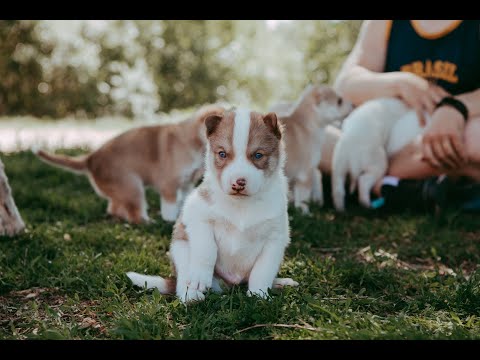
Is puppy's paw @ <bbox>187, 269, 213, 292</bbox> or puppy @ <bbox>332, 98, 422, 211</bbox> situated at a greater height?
puppy @ <bbox>332, 98, 422, 211</bbox>

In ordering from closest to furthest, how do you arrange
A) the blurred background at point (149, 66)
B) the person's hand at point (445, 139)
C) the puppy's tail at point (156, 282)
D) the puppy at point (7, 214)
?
1. the puppy's tail at point (156, 282)
2. the puppy at point (7, 214)
3. the person's hand at point (445, 139)
4. the blurred background at point (149, 66)

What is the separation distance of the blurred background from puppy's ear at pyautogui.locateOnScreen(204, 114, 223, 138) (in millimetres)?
11202

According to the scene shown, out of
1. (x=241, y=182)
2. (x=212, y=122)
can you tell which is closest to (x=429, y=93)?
(x=212, y=122)

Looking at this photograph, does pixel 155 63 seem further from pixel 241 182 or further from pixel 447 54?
pixel 241 182

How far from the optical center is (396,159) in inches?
211

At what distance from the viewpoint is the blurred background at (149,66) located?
16.7 m

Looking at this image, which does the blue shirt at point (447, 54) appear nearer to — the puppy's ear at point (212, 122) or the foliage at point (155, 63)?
the puppy's ear at point (212, 122)

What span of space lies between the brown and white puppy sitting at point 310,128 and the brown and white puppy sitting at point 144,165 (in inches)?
33.2

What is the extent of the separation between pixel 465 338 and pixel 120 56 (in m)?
16.6

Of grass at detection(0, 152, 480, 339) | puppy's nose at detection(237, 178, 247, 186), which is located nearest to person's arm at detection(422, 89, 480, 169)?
grass at detection(0, 152, 480, 339)

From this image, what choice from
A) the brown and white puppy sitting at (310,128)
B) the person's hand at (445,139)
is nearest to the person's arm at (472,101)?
the person's hand at (445,139)

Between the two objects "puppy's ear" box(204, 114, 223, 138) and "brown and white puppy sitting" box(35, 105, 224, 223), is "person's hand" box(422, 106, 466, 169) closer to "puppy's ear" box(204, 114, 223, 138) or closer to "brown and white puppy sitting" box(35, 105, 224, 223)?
"brown and white puppy sitting" box(35, 105, 224, 223)

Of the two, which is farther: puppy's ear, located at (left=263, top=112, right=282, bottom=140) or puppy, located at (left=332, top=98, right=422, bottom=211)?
puppy, located at (left=332, top=98, right=422, bottom=211)

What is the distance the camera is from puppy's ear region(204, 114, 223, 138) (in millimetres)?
2875
